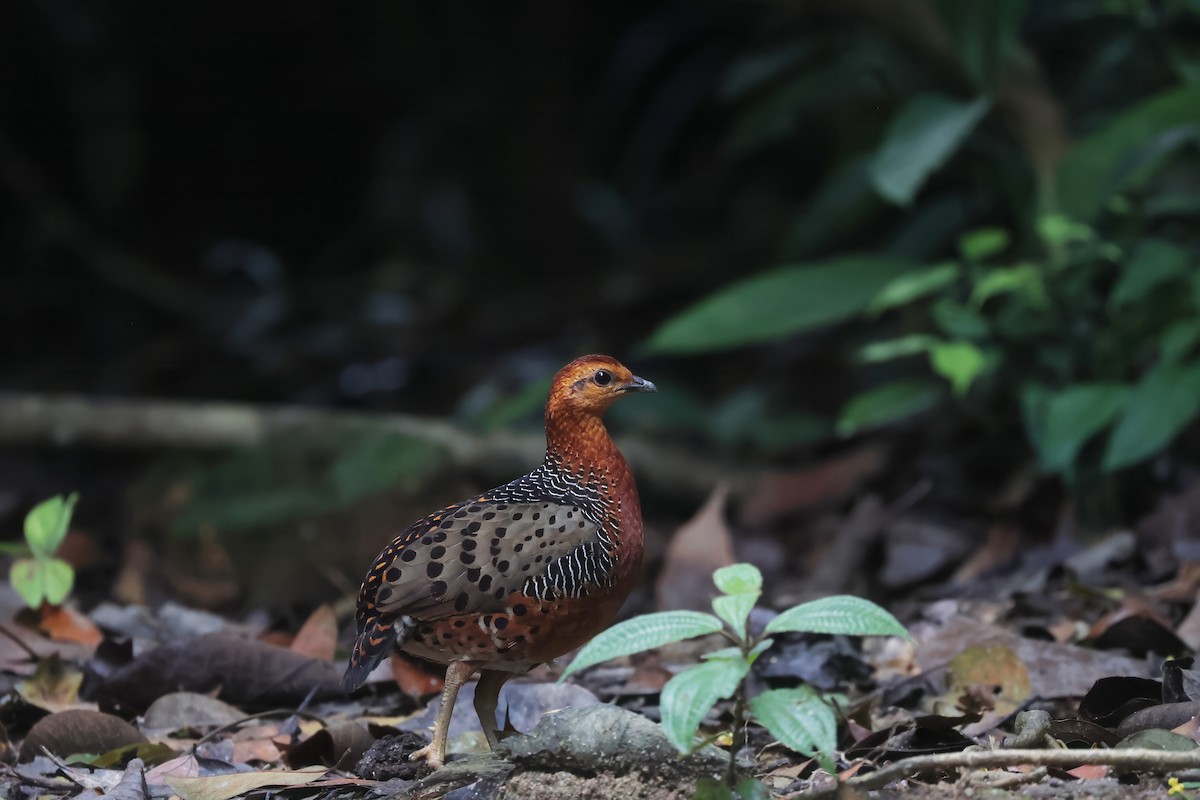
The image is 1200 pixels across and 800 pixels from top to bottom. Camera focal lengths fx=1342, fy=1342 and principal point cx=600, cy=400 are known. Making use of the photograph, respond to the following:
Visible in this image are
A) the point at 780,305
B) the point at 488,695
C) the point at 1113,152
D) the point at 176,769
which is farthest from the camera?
the point at 780,305

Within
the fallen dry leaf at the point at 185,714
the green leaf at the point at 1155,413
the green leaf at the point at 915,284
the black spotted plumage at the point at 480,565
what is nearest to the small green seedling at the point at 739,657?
the black spotted plumage at the point at 480,565

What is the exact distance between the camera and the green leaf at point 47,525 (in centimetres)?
353

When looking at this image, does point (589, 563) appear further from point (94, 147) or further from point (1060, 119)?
point (94, 147)

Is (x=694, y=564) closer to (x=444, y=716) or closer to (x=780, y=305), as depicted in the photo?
(x=780, y=305)

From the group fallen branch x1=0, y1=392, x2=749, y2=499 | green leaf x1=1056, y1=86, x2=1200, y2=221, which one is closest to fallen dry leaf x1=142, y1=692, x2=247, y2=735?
fallen branch x1=0, y1=392, x2=749, y2=499

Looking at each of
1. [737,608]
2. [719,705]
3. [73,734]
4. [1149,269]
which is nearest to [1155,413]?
[1149,269]

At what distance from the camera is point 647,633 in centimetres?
239

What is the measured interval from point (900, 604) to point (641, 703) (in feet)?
4.17

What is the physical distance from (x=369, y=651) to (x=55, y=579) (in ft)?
3.85

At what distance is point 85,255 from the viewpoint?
30.8ft

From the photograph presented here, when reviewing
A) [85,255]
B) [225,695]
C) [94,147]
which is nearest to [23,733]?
[225,695]

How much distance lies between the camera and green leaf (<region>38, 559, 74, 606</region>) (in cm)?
355

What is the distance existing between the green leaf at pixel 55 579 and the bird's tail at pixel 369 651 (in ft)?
3.58

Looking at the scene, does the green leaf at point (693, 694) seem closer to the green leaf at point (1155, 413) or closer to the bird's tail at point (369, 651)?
the bird's tail at point (369, 651)
